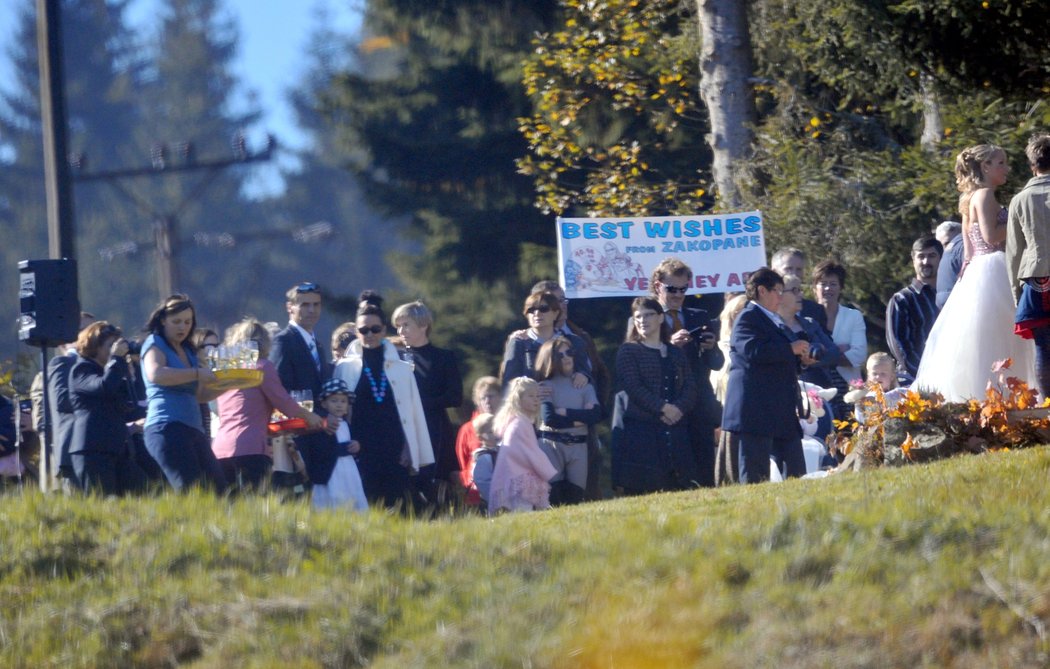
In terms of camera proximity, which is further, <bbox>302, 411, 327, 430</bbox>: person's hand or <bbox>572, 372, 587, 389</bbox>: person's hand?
<bbox>572, 372, 587, 389</bbox>: person's hand

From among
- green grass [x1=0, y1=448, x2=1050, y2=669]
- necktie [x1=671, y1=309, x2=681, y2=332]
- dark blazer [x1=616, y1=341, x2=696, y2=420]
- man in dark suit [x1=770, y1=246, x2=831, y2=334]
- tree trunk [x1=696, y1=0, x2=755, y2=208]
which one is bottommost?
green grass [x1=0, y1=448, x2=1050, y2=669]

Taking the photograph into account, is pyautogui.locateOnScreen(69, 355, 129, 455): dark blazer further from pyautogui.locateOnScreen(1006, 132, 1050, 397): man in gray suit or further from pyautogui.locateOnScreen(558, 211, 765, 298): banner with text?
pyautogui.locateOnScreen(1006, 132, 1050, 397): man in gray suit

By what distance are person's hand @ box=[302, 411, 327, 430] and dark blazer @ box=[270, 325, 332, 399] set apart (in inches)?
22.1

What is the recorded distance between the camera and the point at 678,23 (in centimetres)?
2045

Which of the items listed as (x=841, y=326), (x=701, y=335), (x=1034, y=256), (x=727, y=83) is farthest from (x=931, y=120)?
(x=1034, y=256)

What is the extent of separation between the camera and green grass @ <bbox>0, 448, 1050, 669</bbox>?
5.31 metres

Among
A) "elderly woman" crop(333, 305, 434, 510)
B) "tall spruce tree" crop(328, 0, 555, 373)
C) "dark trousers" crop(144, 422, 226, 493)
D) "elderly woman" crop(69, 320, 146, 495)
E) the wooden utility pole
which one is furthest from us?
"tall spruce tree" crop(328, 0, 555, 373)

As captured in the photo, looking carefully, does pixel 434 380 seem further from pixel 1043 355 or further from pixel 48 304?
pixel 1043 355

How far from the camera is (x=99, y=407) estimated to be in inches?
406

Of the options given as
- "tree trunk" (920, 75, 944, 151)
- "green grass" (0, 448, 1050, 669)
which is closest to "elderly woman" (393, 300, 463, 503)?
"green grass" (0, 448, 1050, 669)

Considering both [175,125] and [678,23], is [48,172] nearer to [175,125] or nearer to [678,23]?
[678,23]

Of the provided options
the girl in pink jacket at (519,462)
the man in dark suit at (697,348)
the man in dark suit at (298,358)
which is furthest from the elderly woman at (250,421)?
the man in dark suit at (697,348)

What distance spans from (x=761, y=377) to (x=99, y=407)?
409 cm

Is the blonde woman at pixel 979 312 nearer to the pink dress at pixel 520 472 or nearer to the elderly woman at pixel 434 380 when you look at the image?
the pink dress at pixel 520 472
